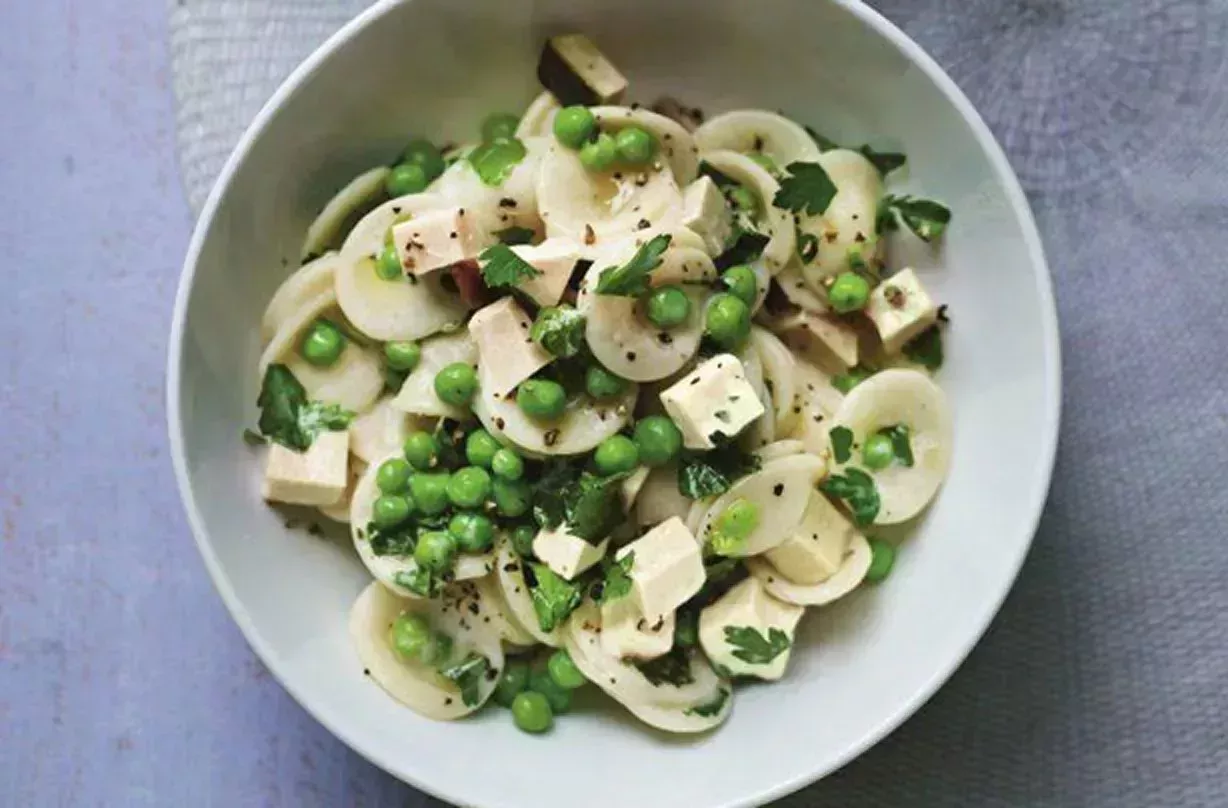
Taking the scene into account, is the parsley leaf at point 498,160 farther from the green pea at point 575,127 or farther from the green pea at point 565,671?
the green pea at point 565,671

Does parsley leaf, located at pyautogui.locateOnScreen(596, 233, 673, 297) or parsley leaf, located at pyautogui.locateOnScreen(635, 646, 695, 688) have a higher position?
parsley leaf, located at pyautogui.locateOnScreen(596, 233, 673, 297)

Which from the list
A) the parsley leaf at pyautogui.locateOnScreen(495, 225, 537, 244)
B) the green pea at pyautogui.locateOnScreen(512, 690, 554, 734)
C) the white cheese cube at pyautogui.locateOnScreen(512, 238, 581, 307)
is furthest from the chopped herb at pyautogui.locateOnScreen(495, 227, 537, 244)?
the green pea at pyautogui.locateOnScreen(512, 690, 554, 734)

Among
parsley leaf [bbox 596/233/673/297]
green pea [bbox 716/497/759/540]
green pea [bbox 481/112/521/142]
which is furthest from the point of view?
green pea [bbox 481/112/521/142]

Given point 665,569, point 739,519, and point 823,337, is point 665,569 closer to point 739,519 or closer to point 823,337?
point 739,519

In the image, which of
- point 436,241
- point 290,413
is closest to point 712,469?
point 436,241

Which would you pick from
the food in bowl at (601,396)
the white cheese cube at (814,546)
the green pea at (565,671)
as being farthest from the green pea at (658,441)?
the green pea at (565,671)

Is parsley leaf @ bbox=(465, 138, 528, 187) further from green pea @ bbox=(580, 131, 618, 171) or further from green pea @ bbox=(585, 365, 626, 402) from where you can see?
green pea @ bbox=(585, 365, 626, 402)
